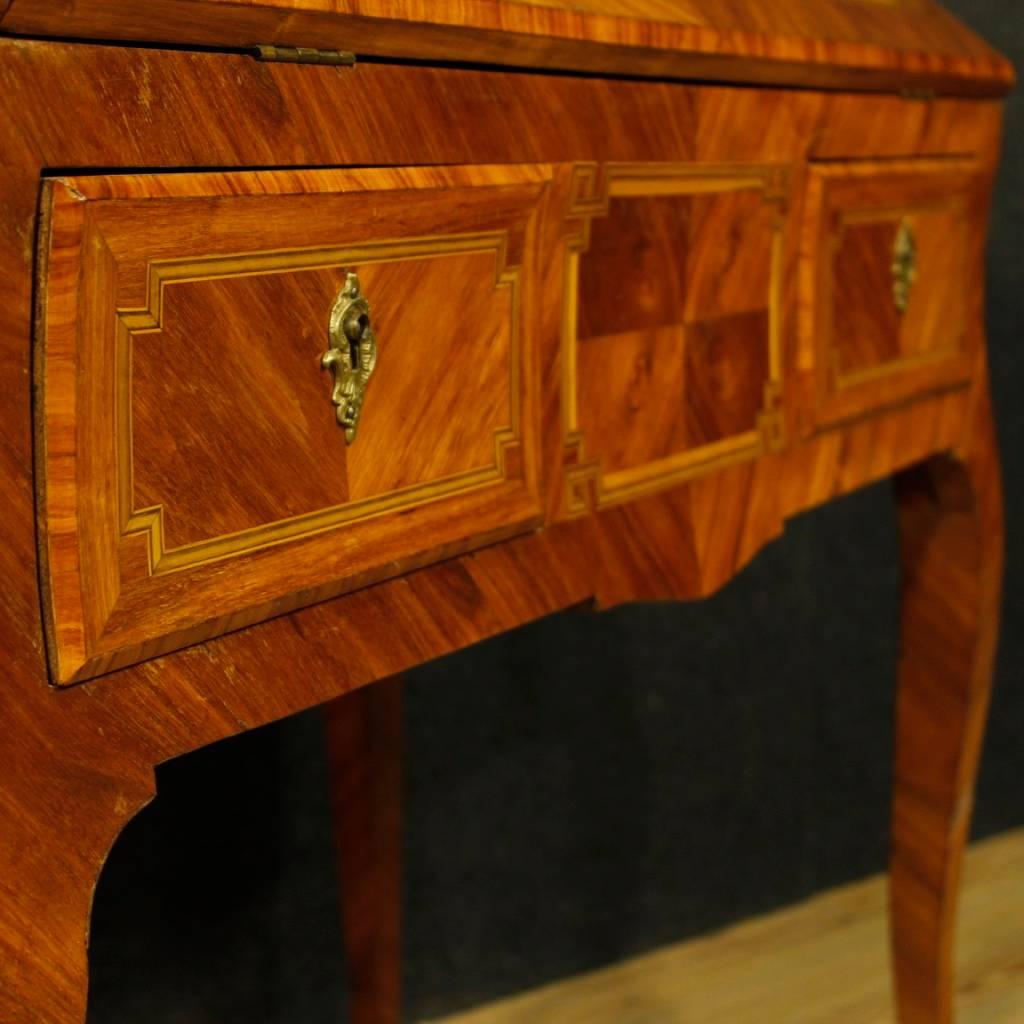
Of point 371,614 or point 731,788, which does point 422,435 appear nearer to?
point 371,614

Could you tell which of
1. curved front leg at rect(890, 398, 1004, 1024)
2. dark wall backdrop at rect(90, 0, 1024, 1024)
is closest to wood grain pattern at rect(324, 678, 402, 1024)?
dark wall backdrop at rect(90, 0, 1024, 1024)

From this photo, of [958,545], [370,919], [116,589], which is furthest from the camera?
[370,919]

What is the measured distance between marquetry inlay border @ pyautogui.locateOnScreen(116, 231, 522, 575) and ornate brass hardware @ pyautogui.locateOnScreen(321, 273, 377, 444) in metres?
0.01

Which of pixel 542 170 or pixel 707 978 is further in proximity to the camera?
pixel 707 978

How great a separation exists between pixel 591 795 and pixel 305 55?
1.13 metres

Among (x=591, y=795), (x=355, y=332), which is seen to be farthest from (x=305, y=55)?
(x=591, y=795)

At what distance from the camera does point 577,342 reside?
0.72 meters

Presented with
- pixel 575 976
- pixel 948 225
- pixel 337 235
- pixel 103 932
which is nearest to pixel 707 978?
pixel 575 976

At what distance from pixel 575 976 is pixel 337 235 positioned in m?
1.16

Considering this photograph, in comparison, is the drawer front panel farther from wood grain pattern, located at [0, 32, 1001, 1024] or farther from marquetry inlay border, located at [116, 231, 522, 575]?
marquetry inlay border, located at [116, 231, 522, 575]

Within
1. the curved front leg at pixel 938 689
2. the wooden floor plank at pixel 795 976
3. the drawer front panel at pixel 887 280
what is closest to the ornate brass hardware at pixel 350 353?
the drawer front panel at pixel 887 280

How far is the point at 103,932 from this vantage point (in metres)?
1.21

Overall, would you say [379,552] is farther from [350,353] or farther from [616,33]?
[616,33]

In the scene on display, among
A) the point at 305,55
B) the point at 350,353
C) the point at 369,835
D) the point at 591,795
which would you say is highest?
the point at 305,55
